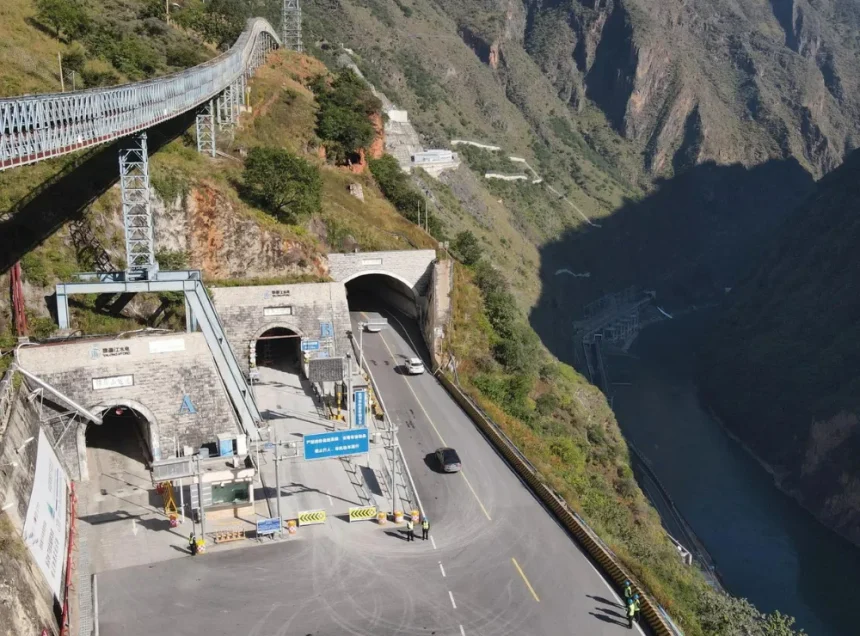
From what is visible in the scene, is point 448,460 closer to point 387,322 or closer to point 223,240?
point 387,322

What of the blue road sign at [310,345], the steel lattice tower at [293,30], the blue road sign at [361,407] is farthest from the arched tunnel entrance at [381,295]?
the steel lattice tower at [293,30]

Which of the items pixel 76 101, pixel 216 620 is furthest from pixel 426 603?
pixel 76 101

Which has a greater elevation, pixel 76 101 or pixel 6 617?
pixel 76 101

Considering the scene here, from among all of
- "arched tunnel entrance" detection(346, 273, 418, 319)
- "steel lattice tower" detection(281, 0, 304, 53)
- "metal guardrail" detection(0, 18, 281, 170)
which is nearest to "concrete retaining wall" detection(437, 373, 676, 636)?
"arched tunnel entrance" detection(346, 273, 418, 319)

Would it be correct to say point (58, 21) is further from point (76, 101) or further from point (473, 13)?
point (473, 13)

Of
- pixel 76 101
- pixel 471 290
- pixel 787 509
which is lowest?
pixel 787 509

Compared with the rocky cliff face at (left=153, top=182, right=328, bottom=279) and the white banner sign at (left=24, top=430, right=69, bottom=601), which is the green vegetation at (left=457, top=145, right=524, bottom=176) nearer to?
the rocky cliff face at (left=153, top=182, right=328, bottom=279)

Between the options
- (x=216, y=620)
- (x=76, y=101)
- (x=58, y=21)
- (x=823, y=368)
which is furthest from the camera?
(x=823, y=368)

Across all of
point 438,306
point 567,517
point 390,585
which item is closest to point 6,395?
point 390,585
